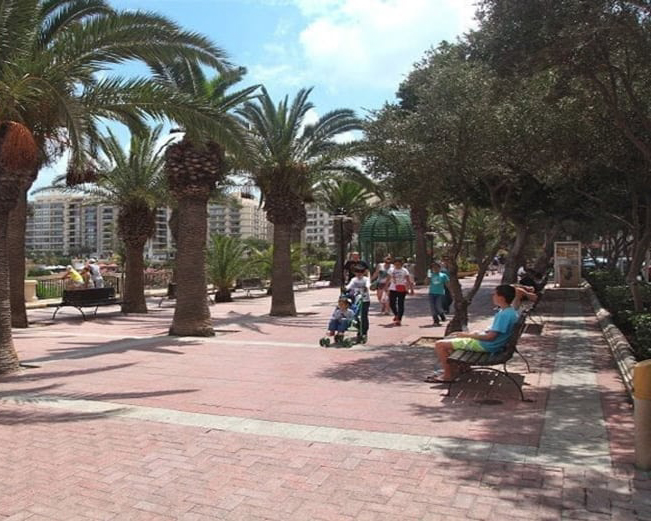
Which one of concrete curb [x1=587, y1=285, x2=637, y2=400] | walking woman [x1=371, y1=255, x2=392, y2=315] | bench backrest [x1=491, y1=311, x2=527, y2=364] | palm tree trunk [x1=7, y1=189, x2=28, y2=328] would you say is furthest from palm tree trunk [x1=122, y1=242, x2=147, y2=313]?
bench backrest [x1=491, y1=311, x2=527, y2=364]

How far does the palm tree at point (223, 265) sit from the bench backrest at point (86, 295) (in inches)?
273

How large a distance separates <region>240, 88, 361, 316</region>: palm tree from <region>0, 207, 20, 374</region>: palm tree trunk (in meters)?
9.18

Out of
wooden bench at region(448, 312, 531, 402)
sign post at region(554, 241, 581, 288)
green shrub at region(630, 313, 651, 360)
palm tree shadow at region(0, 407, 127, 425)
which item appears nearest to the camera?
palm tree shadow at region(0, 407, 127, 425)

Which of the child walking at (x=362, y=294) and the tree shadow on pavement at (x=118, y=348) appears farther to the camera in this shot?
the child walking at (x=362, y=294)

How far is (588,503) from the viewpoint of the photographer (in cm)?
387

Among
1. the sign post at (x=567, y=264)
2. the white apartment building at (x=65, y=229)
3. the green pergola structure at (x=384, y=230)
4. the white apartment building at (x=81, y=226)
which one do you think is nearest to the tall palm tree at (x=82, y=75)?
the green pergola structure at (x=384, y=230)

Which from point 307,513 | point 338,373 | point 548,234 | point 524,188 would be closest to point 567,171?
point 524,188

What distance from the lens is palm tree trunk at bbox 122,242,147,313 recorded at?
61.4 feet

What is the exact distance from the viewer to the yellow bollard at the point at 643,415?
440 centimetres

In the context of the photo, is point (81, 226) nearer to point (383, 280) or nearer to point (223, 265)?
point (223, 265)

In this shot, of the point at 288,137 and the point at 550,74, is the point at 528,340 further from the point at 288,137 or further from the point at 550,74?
the point at 288,137

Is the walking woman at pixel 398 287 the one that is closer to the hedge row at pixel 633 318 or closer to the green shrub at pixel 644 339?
the hedge row at pixel 633 318

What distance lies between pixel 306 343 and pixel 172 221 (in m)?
18.2

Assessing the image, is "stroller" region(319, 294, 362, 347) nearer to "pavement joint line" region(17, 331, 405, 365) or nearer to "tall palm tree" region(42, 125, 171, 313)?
"pavement joint line" region(17, 331, 405, 365)
